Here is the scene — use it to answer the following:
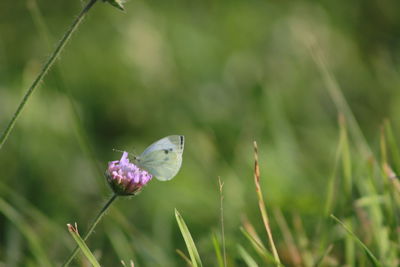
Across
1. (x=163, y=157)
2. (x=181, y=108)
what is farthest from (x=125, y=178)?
(x=181, y=108)

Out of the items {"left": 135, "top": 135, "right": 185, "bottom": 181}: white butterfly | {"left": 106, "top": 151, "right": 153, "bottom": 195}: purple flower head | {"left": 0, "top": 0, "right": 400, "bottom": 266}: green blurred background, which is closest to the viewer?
{"left": 106, "top": 151, "right": 153, "bottom": 195}: purple flower head

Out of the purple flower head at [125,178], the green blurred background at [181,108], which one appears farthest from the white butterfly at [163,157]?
the green blurred background at [181,108]

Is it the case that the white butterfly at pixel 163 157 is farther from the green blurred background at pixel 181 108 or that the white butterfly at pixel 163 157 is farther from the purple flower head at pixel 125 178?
the green blurred background at pixel 181 108

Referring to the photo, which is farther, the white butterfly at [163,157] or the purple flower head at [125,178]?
the white butterfly at [163,157]

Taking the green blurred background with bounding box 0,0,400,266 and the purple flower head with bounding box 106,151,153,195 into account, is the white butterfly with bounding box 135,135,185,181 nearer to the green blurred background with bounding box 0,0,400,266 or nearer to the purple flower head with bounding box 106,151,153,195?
the purple flower head with bounding box 106,151,153,195

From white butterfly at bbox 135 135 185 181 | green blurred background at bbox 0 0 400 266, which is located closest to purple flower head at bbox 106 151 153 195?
white butterfly at bbox 135 135 185 181

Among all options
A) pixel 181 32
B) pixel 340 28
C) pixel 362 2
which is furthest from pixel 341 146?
pixel 362 2
